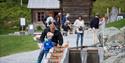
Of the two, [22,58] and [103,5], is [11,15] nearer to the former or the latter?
[103,5]

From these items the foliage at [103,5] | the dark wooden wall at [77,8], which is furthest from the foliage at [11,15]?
the foliage at [103,5]

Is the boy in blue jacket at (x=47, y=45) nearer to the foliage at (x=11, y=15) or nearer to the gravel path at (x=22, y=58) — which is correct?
the gravel path at (x=22, y=58)

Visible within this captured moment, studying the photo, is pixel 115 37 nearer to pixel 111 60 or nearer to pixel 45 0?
pixel 111 60

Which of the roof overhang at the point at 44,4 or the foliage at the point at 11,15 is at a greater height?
the roof overhang at the point at 44,4

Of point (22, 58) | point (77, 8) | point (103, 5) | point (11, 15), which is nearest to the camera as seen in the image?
point (22, 58)

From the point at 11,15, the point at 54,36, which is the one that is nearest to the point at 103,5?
the point at 11,15

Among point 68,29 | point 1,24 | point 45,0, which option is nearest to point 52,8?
point 45,0

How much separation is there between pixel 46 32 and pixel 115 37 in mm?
10187

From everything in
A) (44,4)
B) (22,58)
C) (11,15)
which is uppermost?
(22,58)

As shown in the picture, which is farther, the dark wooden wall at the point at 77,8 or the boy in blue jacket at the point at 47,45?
the dark wooden wall at the point at 77,8

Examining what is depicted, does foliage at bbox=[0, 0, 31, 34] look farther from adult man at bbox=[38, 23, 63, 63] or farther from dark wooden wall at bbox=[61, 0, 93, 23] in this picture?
adult man at bbox=[38, 23, 63, 63]

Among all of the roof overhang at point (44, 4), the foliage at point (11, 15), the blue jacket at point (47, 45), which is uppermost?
the blue jacket at point (47, 45)

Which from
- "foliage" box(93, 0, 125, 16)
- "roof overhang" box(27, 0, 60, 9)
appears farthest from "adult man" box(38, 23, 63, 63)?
"roof overhang" box(27, 0, 60, 9)

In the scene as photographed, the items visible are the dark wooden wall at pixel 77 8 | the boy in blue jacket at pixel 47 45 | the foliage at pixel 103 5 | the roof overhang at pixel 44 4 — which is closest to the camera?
the boy in blue jacket at pixel 47 45
